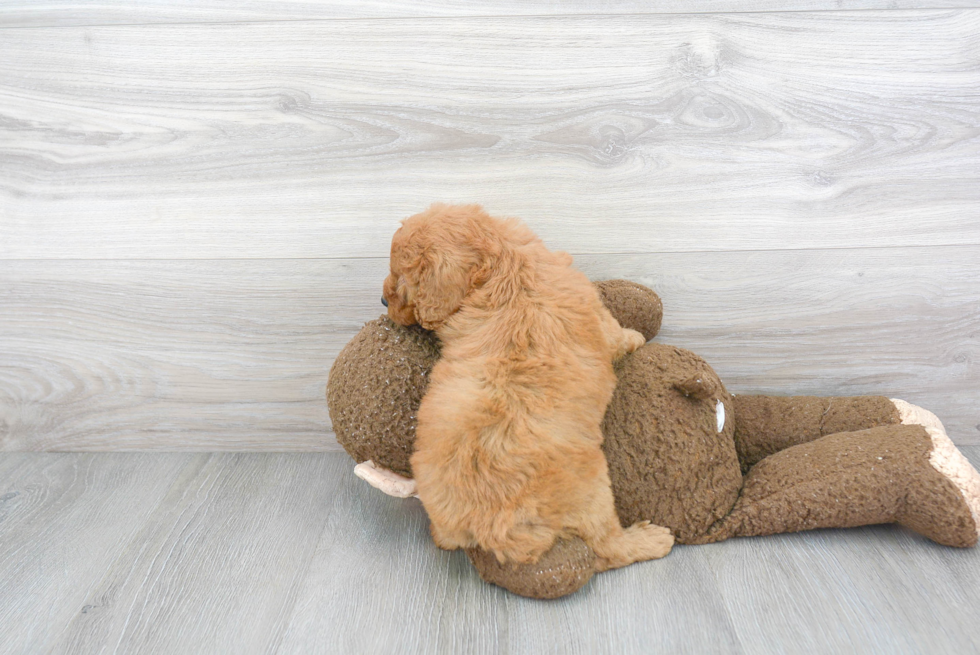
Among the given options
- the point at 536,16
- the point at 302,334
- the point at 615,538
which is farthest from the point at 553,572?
the point at 536,16

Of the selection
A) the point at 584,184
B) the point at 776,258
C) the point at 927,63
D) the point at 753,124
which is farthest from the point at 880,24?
the point at 584,184

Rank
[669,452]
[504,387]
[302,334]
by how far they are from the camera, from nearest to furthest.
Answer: [504,387]
[669,452]
[302,334]

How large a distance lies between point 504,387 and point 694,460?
0.91ft

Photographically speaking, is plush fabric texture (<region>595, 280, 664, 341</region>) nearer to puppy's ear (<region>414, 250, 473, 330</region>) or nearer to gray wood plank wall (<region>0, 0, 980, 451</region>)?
gray wood plank wall (<region>0, 0, 980, 451</region>)

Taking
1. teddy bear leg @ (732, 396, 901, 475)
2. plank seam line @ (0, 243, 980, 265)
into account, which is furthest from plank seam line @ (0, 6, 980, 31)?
teddy bear leg @ (732, 396, 901, 475)

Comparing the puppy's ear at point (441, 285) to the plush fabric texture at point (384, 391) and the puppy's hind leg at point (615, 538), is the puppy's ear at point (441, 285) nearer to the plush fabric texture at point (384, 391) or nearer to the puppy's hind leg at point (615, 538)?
the plush fabric texture at point (384, 391)

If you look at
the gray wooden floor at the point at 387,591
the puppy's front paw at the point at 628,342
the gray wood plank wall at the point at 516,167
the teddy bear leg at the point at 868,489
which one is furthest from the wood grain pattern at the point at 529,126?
the gray wooden floor at the point at 387,591

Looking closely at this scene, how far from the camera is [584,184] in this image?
97cm

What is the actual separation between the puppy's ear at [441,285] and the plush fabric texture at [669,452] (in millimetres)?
246

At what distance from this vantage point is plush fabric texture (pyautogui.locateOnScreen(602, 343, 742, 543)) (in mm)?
829

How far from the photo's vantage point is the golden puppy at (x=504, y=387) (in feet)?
2.39

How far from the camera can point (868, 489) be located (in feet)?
2.66

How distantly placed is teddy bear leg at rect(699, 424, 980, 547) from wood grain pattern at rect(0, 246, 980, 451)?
0.20 metres

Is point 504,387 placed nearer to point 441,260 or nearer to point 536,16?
point 441,260
